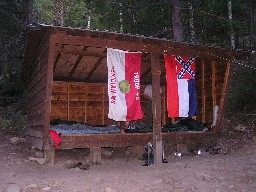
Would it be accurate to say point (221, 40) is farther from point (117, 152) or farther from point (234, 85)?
point (117, 152)

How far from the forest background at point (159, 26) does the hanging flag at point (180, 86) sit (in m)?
2.00

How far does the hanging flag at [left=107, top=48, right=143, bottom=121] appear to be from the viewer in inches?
370

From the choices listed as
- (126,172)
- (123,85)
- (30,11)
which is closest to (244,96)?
(123,85)

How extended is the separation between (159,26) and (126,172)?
10125 mm

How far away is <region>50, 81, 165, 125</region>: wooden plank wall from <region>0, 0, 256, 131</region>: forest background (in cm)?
293

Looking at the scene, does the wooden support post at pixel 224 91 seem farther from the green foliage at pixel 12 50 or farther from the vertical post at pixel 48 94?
the green foliage at pixel 12 50

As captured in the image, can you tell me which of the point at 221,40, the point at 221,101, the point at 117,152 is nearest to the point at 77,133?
the point at 117,152

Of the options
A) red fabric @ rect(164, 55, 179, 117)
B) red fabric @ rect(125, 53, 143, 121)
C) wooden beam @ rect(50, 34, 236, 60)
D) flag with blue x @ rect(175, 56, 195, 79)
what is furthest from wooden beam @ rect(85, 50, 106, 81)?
flag with blue x @ rect(175, 56, 195, 79)

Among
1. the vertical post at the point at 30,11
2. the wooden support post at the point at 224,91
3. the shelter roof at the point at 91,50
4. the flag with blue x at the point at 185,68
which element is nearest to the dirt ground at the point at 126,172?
the wooden support post at the point at 224,91

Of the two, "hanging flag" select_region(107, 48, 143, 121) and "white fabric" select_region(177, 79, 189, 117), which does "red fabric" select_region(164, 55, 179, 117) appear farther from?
"hanging flag" select_region(107, 48, 143, 121)

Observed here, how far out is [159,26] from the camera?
1628 centimetres

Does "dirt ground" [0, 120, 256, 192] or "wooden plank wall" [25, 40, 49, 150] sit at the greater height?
"wooden plank wall" [25, 40, 49, 150]

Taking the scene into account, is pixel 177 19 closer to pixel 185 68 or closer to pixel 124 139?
pixel 185 68

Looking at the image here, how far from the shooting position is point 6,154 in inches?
388
